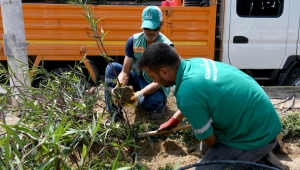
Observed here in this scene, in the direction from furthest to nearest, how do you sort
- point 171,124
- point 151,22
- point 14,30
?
point 14,30, point 151,22, point 171,124

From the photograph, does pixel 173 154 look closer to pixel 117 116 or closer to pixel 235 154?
pixel 117 116

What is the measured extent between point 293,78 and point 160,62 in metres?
4.14

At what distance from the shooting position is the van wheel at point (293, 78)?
17.7 feet

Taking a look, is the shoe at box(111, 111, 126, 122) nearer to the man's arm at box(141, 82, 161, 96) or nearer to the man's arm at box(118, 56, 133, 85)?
the man's arm at box(141, 82, 161, 96)

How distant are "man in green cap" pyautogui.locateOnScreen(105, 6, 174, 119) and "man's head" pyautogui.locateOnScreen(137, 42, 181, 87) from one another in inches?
46.8

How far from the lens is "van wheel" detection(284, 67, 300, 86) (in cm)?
538

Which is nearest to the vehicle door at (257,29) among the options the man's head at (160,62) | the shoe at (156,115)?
the shoe at (156,115)

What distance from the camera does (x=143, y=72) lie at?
3.58 m

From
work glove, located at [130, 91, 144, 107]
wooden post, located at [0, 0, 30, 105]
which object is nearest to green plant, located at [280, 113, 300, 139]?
work glove, located at [130, 91, 144, 107]

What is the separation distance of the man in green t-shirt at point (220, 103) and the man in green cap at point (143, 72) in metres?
1.17

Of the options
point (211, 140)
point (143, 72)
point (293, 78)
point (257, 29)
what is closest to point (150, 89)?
point (143, 72)

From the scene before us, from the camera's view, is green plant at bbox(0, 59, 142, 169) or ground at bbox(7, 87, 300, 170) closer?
green plant at bbox(0, 59, 142, 169)

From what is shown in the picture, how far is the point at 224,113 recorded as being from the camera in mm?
2139

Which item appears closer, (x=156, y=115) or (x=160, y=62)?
(x=160, y=62)
